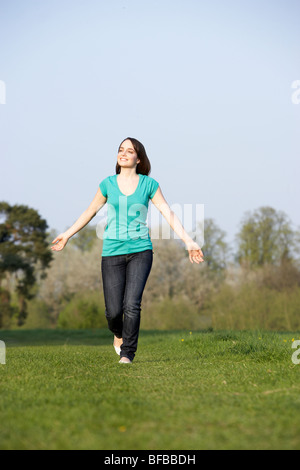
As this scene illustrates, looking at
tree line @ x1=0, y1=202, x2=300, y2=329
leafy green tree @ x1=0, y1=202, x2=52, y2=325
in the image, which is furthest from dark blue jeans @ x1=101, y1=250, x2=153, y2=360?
leafy green tree @ x1=0, y1=202, x2=52, y2=325

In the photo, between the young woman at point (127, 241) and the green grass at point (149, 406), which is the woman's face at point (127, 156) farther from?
the green grass at point (149, 406)

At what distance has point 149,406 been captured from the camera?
10.2 feet

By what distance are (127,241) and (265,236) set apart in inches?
1354

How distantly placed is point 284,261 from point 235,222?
6808 mm

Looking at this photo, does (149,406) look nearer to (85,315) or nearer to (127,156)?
(127,156)

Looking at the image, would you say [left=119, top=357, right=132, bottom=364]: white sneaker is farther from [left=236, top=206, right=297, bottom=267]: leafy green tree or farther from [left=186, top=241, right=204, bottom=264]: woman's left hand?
[left=236, top=206, right=297, bottom=267]: leafy green tree

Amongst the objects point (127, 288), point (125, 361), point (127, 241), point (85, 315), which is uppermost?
point (127, 241)

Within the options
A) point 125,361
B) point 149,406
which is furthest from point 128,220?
point 149,406

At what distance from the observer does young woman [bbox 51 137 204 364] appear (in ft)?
18.8

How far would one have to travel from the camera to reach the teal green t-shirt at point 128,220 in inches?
228

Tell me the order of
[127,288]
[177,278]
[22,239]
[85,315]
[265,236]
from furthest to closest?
[177,278] < [265,236] < [22,239] < [85,315] < [127,288]
